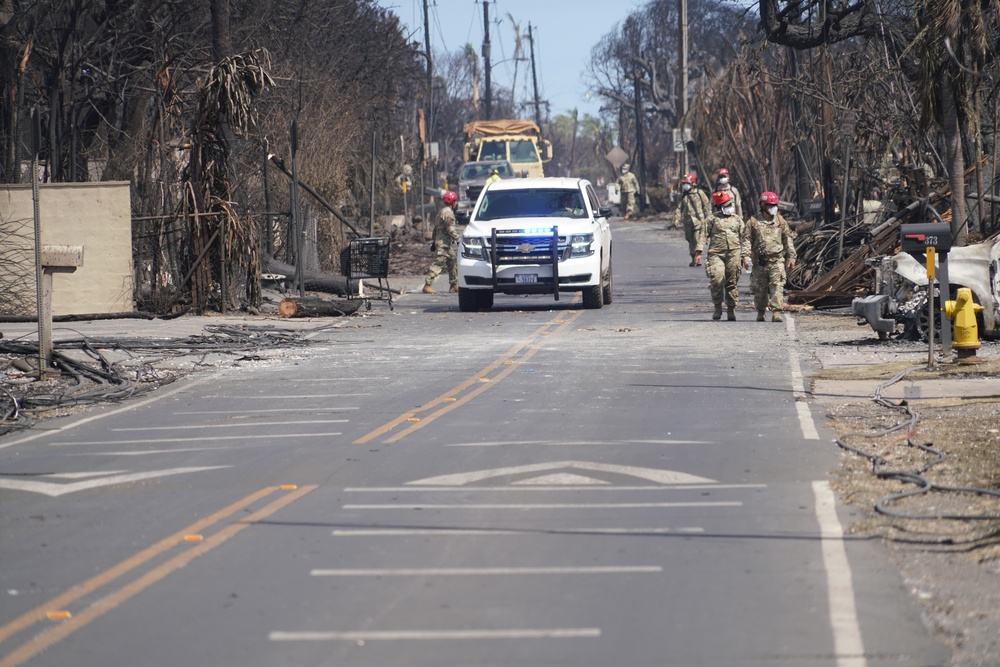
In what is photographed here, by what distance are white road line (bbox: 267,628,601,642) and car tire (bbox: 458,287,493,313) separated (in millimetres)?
17516

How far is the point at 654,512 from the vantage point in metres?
8.45

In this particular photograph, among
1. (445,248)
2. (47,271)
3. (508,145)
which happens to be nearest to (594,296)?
(445,248)

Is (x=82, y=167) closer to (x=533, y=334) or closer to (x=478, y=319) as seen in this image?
(x=478, y=319)

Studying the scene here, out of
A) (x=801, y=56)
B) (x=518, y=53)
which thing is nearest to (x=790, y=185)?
(x=801, y=56)

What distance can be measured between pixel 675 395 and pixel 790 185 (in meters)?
30.9

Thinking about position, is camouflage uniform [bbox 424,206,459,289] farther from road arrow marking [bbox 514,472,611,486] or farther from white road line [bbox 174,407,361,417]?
road arrow marking [bbox 514,472,611,486]

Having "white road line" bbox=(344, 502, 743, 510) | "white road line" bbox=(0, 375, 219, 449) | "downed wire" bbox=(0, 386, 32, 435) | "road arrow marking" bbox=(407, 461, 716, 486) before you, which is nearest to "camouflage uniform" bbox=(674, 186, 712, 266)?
"white road line" bbox=(0, 375, 219, 449)

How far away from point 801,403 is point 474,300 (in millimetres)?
11339

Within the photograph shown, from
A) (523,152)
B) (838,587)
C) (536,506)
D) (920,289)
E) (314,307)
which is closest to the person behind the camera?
(838,587)

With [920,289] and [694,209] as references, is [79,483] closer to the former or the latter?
[920,289]

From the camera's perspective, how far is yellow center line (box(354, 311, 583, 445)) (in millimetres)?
11670

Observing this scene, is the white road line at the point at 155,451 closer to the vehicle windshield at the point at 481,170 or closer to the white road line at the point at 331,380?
the white road line at the point at 331,380

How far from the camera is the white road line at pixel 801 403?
11273 mm

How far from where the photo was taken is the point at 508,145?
179ft
